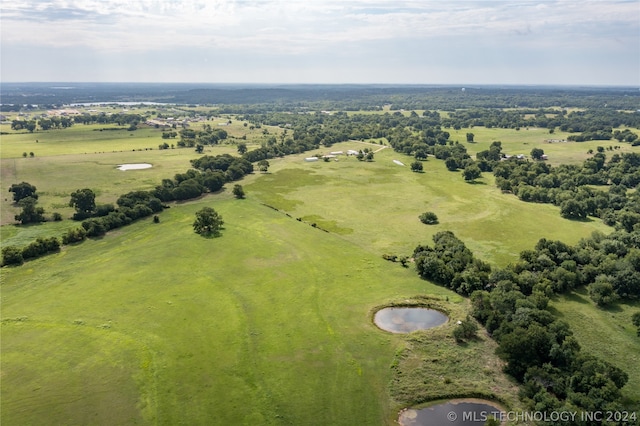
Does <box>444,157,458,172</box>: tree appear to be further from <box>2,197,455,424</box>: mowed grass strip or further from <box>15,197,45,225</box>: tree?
<box>15,197,45,225</box>: tree

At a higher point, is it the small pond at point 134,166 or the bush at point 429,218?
the small pond at point 134,166

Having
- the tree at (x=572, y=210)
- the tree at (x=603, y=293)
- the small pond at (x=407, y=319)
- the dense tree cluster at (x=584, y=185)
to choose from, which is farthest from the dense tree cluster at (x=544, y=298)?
the dense tree cluster at (x=584, y=185)

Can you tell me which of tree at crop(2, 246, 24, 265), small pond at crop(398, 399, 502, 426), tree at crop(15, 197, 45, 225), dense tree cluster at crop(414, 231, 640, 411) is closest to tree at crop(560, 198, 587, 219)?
dense tree cluster at crop(414, 231, 640, 411)

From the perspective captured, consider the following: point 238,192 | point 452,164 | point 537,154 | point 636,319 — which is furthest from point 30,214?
point 537,154

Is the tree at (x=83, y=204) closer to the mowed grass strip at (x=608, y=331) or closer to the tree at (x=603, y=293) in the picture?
the mowed grass strip at (x=608, y=331)

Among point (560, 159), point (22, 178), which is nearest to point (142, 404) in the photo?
point (22, 178)

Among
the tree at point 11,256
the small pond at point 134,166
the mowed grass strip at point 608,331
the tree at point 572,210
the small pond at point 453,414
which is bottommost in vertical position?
the small pond at point 453,414
